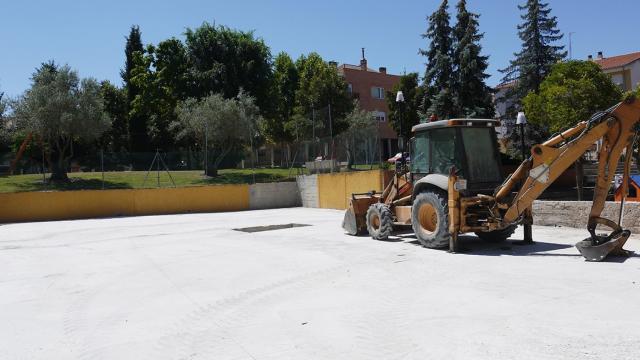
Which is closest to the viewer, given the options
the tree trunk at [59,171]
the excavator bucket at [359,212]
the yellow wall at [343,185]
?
the excavator bucket at [359,212]

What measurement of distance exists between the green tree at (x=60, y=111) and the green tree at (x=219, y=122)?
17.3 feet

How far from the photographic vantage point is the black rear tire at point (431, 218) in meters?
10.2

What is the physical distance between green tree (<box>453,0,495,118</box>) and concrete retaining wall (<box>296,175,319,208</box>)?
10.5m

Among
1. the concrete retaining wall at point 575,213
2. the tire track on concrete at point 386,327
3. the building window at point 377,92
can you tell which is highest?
the building window at point 377,92

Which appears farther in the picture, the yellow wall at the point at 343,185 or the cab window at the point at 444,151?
the yellow wall at the point at 343,185

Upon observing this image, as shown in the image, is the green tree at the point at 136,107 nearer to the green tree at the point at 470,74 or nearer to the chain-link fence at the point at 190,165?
the chain-link fence at the point at 190,165

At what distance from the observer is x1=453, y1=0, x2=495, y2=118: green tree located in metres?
32.1

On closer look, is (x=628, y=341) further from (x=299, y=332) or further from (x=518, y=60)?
(x=518, y=60)

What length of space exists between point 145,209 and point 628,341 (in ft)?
83.8

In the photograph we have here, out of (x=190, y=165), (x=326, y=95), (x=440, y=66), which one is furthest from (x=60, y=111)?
(x=440, y=66)

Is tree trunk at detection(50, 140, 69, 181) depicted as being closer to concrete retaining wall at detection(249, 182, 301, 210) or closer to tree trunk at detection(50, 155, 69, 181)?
tree trunk at detection(50, 155, 69, 181)

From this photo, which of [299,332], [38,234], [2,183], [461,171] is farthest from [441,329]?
[2,183]

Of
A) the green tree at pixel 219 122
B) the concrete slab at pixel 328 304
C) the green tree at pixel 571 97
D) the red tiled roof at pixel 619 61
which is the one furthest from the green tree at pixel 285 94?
the concrete slab at pixel 328 304

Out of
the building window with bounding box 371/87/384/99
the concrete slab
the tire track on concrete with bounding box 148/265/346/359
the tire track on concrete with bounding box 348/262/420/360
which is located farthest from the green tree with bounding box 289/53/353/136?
the tire track on concrete with bounding box 348/262/420/360
